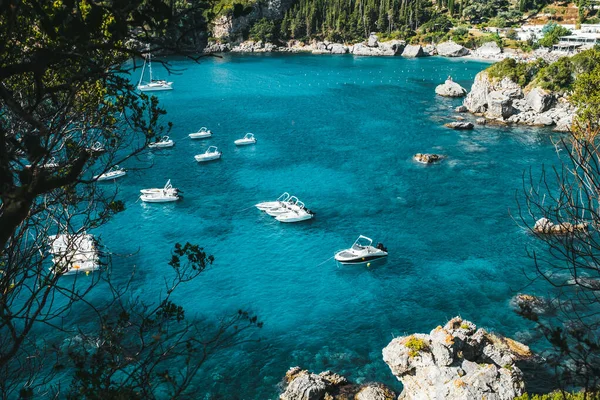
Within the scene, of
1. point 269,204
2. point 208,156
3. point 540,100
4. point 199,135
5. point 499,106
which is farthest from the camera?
point 499,106

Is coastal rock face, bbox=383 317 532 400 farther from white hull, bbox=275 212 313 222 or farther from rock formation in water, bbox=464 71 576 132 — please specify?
rock formation in water, bbox=464 71 576 132

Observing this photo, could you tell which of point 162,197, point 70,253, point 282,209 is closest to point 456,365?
point 70,253

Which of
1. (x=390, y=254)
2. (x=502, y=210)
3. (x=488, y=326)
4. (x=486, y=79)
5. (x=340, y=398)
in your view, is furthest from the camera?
(x=486, y=79)

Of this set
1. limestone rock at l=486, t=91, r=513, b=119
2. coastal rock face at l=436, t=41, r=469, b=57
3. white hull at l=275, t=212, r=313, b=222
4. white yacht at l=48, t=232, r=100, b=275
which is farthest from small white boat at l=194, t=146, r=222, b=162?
coastal rock face at l=436, t=41, r=469, b=57

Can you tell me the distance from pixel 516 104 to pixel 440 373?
279 feet

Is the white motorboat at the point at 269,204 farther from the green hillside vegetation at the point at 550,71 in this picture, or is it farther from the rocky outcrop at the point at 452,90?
the rocky outcrop at the point at 452,90

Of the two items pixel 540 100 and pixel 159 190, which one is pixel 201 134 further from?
pixel 540 100

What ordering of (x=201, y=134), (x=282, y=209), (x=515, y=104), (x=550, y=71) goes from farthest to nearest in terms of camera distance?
(x=515, y=104), (x=550, y=71), (x=201, y=134), (x=282, y=209)

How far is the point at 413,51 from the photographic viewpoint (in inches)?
7032

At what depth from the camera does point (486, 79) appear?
103062 mm

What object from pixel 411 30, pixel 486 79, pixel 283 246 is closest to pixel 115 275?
pixel 283 246

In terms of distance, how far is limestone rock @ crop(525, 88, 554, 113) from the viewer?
3797 inches

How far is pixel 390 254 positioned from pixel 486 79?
6796 centimetres

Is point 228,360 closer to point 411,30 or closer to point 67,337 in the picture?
point 67,337
